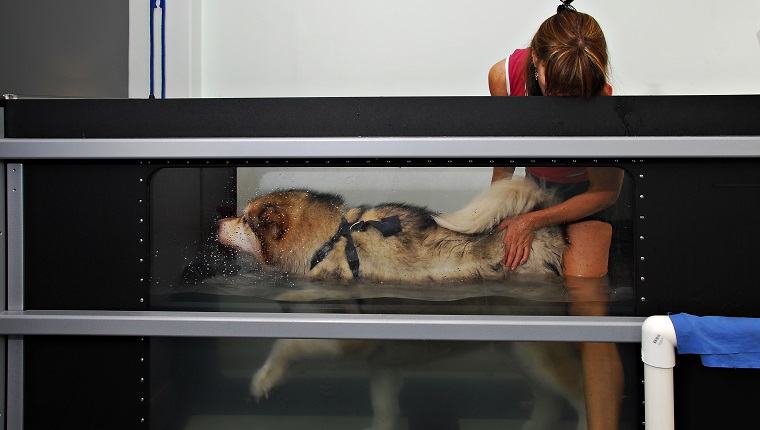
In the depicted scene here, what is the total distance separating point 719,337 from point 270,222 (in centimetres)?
74

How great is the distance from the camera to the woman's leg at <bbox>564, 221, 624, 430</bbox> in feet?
2.84

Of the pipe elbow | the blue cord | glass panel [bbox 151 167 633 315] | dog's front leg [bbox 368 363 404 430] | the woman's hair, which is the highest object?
the blue cord

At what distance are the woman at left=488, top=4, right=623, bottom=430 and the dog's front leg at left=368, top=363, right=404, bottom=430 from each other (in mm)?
274

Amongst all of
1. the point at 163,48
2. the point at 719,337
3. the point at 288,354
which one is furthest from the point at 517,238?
the point at 163,48

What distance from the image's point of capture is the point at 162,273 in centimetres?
91

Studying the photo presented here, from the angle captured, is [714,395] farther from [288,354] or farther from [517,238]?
[288,354]

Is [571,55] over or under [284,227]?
over

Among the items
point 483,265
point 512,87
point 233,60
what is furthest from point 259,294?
point 233,60

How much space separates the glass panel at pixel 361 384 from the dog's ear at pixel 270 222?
184mm

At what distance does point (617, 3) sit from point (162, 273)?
1654mm

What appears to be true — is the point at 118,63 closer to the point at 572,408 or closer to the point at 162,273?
the point at 162,273

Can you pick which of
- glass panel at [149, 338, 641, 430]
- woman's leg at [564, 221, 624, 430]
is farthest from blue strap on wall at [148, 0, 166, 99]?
woman's leg at [564, 221, 624, 430]

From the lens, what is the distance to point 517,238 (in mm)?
894

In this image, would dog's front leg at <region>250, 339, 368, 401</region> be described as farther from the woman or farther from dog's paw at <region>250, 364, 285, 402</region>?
the woman
